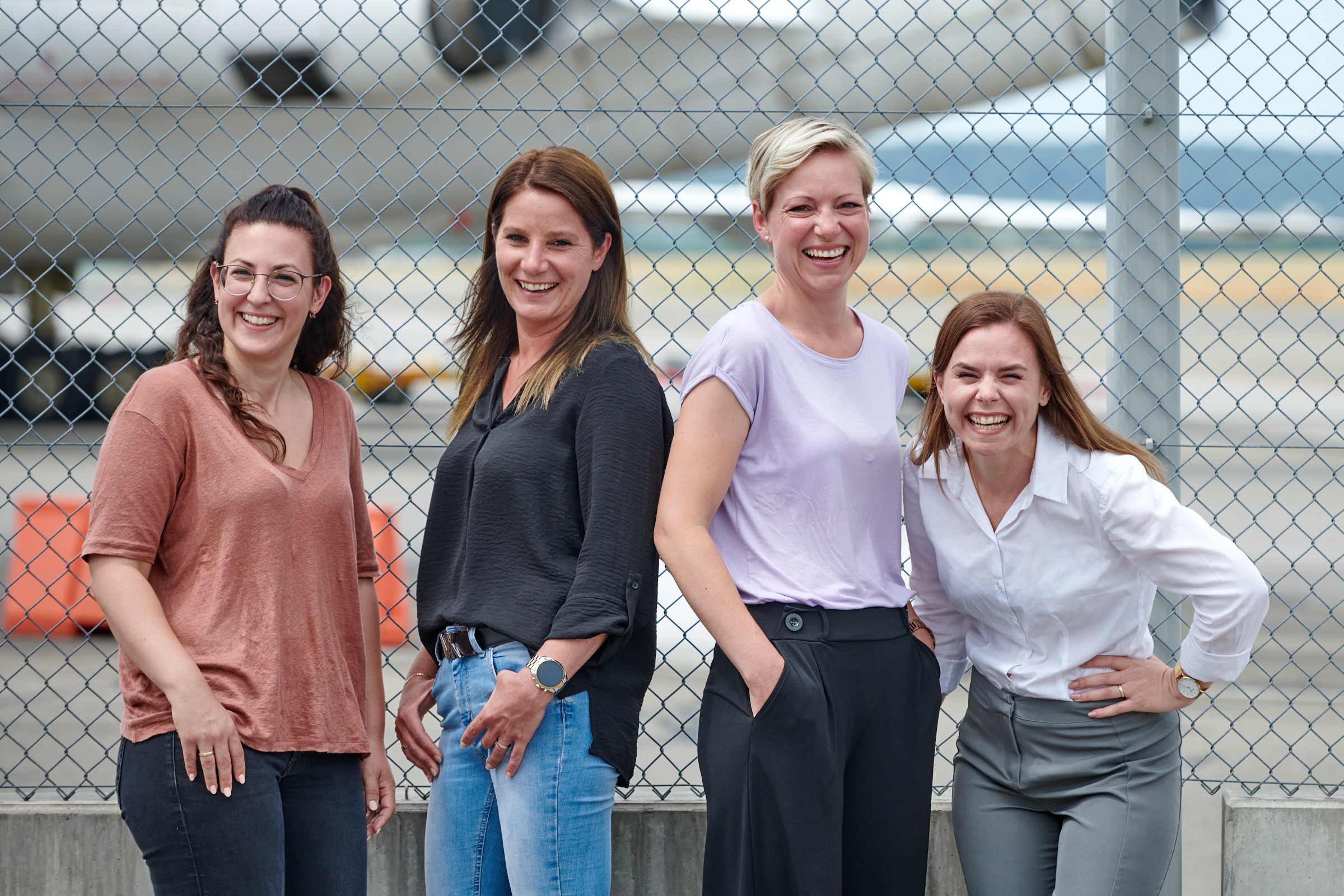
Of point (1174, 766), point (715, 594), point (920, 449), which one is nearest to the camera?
point (715, 594)

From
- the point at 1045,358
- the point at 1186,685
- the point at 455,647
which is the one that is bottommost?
the point at 1186,685

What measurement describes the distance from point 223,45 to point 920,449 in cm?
1079

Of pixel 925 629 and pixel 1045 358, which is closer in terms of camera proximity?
pixel 1045 358

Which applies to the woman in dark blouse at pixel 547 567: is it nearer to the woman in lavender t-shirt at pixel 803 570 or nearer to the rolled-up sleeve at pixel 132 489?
the woman in lavender t-shirt at pixel 803 570

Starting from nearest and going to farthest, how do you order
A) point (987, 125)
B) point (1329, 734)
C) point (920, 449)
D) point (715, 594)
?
point (715, 594) < point (920, 449) < point (987, 125) < point (1329, 734)

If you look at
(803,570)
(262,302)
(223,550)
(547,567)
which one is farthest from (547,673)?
(262,302)

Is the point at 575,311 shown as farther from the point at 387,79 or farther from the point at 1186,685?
the point at 387,79

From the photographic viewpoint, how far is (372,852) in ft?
9.51

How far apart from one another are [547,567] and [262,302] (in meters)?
0.71

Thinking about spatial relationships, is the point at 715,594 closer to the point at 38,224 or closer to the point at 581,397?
the point at 581,397

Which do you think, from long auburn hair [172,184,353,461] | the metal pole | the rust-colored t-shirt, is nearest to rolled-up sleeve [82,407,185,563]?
the rust-colored t-shirt

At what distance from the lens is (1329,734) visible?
505 centimetres

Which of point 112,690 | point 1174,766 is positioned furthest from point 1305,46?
point 112,690

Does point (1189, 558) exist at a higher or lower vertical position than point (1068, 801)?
higher
